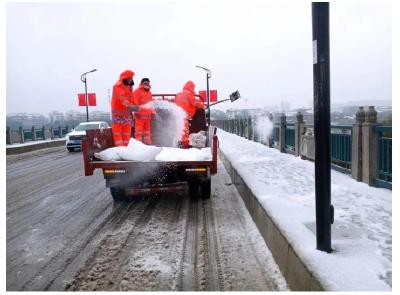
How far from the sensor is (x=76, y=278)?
366 cm

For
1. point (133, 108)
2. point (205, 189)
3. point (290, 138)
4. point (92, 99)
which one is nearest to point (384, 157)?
point (205, 189)

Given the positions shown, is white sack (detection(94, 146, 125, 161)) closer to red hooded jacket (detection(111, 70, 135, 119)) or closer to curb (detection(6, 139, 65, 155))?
red hooded jacket (detection(111, 70, 135, 119))

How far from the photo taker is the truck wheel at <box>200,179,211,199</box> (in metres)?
7.06

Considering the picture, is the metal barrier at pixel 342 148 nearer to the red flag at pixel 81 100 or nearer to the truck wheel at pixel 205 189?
the truck wheel at pixel 205 189

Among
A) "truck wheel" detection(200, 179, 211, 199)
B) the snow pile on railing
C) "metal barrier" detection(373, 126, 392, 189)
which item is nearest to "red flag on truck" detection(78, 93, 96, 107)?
the snow pile on railing

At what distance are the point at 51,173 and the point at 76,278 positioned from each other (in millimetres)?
8736

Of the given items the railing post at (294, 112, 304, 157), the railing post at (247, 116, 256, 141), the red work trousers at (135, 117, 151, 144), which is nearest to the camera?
the red work trousers at (135, 117, 151, 144)

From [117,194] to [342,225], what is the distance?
440cm

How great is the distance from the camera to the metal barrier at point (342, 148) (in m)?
8.05

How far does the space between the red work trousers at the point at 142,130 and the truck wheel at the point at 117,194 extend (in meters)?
1.56

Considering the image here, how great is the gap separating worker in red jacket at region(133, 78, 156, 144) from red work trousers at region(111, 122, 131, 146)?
18.7 inches

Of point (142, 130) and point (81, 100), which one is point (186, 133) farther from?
point (81, 100)

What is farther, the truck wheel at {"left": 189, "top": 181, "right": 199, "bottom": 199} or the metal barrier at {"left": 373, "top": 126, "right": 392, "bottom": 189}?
the truck wheel at {"left": 189, "top": 181, "right": 199, "bottom": 199}
